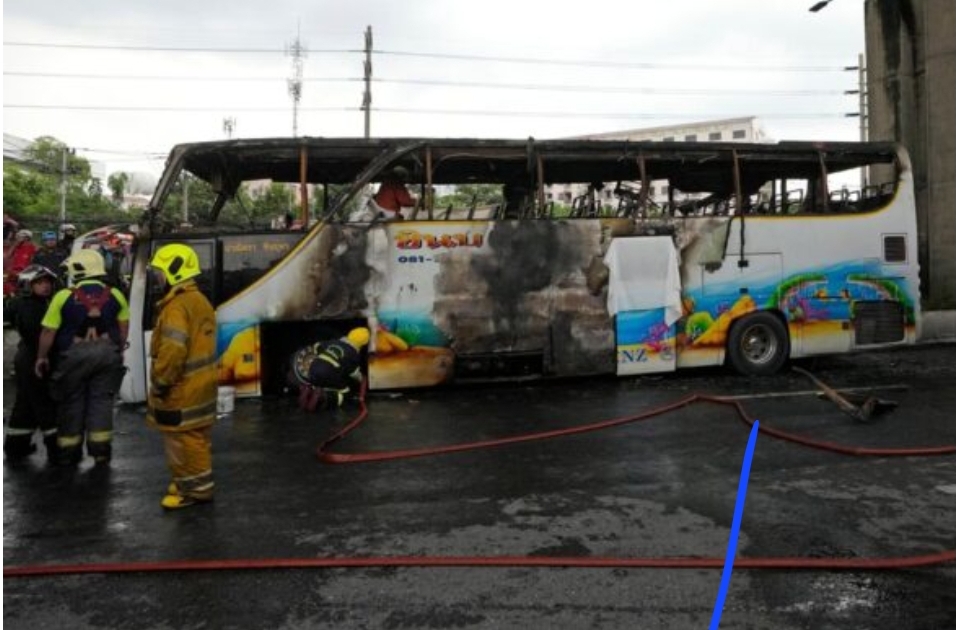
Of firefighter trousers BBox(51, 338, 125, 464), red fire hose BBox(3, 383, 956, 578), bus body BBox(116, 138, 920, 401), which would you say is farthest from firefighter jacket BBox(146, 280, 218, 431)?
bus body BBox(116, 138, 920, 401)

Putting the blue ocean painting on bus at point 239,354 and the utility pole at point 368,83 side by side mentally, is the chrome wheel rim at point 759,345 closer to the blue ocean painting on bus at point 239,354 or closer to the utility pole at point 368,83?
the blue ocean painting on bus at point 239,354

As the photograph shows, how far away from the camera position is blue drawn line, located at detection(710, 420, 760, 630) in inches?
130

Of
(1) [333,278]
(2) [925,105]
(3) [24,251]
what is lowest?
(1) [333,278]

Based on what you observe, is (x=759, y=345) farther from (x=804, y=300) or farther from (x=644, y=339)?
(x=644, y=339)

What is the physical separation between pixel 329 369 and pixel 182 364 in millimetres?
3400

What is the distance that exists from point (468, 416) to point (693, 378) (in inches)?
140

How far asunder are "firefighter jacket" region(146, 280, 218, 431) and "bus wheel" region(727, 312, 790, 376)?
22.4 feet

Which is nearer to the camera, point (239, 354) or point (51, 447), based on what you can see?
point (51, 447)

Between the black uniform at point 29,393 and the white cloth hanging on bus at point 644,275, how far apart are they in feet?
19.6

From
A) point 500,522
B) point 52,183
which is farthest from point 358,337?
point 52,183

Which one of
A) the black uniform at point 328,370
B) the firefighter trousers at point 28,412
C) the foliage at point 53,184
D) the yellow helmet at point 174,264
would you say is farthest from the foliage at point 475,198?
the foliage at point 53,184

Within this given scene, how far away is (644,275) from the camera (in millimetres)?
9289

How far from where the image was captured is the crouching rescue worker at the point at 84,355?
582cm

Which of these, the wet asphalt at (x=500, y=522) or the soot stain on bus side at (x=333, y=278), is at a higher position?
the soot stain on bus side at (x=333, y=278)
